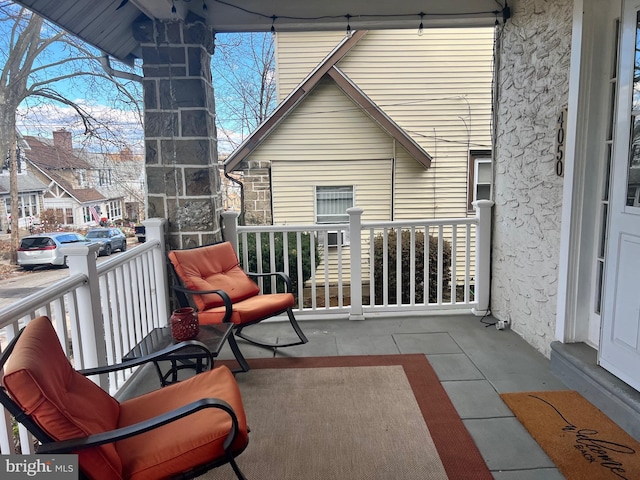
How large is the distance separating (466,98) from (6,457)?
7.52 metres

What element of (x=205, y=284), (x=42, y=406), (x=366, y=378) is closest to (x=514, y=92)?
(x=366, y=378)

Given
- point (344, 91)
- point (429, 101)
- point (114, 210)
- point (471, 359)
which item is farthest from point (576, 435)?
point (429, 101)

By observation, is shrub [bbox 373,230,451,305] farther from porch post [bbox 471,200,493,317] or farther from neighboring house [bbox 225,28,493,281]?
porch post [bbox 471,200,493,317]

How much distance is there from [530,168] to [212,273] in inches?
100

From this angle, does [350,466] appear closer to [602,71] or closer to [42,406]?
[42,406]

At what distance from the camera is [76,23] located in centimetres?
301

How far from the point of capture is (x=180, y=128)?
3.44 meters

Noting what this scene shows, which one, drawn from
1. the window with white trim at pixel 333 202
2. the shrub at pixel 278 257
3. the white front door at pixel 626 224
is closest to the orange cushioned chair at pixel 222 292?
the shrub at pixel 278 257

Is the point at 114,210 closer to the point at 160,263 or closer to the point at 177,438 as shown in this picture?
the point at 160,263

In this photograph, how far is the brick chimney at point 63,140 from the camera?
14.2 ft

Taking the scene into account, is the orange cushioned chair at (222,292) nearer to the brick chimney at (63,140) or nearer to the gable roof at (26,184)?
the gable roof at (26,184)

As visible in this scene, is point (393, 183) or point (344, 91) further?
point (393, 183)

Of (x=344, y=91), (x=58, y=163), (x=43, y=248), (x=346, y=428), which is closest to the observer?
(x=346, y=428)

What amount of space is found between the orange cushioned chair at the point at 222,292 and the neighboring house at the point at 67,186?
994mm
